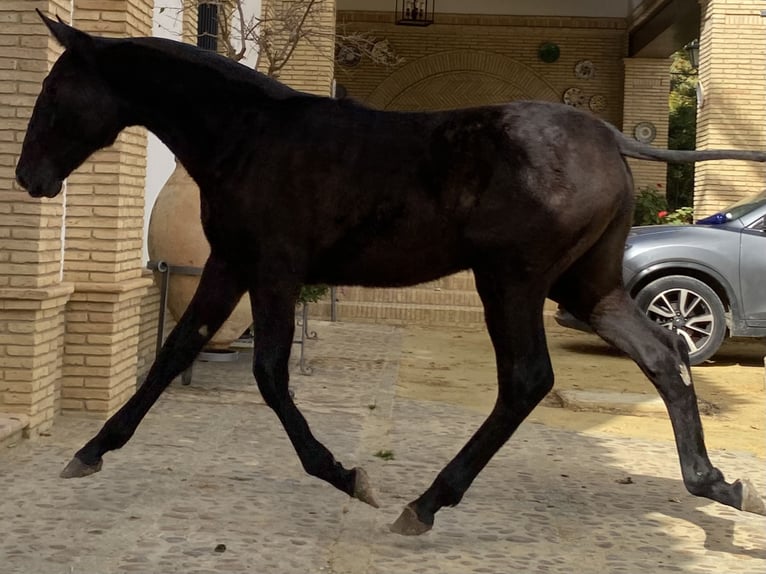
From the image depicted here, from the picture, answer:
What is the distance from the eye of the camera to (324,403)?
7535 mm

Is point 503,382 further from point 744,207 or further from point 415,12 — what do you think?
point 415,12

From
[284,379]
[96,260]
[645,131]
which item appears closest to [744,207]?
[96,260]

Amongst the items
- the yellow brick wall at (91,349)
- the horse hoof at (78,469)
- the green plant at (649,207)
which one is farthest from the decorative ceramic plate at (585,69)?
the horse hoof at (78,469)

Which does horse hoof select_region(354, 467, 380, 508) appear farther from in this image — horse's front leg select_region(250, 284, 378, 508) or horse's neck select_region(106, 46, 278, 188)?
horse's neck select_region(106, 46, 278, 188)

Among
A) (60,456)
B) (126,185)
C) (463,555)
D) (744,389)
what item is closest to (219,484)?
(60,456)

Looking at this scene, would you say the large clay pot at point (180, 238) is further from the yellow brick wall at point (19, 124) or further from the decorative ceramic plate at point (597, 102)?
the decorative ceramic plate at point (597, 102)

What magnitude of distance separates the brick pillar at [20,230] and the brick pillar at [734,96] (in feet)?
37.1

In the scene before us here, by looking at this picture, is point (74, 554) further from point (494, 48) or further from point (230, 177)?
point (494, 48)

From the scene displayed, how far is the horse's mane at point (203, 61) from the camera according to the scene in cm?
440

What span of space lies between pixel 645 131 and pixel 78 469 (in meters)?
17.8

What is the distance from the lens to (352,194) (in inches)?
165

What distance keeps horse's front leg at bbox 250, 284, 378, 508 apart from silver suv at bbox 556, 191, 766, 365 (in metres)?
6.56

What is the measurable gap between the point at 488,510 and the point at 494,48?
19.0 meters

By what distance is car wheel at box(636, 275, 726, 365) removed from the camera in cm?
1053
